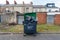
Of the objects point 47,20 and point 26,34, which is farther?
point 47,20

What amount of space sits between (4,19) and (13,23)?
138 centimetres

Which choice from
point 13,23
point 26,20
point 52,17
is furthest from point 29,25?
point 52,17

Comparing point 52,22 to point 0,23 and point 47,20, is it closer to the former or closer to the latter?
point 47,20

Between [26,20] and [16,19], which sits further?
[16,19]

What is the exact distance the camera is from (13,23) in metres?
21.4

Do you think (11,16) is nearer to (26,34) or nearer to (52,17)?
(52,17)

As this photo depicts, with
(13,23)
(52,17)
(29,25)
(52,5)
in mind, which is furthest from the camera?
(52,5)

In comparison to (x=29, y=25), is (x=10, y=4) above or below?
above

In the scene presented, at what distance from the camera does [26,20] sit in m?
13.9

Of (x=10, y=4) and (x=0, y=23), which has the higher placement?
(x=10, y=4)

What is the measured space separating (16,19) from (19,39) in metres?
9.89

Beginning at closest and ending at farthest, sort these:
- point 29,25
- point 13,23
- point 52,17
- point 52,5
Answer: point 29,25, point 13,23, point 52,17, point 52,5

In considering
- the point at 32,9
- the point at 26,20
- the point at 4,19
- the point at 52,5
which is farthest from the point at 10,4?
the point at 26,20

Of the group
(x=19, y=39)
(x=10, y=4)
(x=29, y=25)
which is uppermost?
(x=10, y=4)
